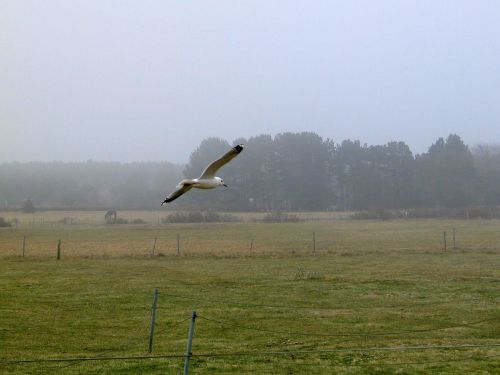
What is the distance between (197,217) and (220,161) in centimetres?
5861

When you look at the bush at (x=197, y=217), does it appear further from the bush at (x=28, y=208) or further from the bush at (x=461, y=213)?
the bush at (x=461, y=213)

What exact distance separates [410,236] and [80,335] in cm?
3933

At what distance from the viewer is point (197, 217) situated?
2576 inches

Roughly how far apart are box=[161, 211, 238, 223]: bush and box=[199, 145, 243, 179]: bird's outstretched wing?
191ft

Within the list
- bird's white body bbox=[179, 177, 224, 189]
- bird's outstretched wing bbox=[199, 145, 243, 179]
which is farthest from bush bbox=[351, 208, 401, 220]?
bird's white body bbox=[179, 177, 224, 189]

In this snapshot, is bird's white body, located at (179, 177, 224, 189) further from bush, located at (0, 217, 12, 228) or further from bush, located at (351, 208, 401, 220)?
bush, located at (351, 208, 401, 220)

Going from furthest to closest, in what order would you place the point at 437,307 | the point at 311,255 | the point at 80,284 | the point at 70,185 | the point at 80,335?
1. the point at 70,185
2. the point at 311,255
3. the point at 80,284
4. the point at 437,307
5. the point at 80,335

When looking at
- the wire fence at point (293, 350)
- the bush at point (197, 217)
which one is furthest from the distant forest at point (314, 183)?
the wire fence at point (293, 350)

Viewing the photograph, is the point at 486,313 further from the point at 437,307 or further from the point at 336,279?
the point at 336,279

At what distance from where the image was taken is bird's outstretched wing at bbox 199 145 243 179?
699 cm

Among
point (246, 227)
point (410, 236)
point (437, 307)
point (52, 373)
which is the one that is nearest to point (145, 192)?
point (246, 227)

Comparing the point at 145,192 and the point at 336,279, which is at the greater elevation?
the point at 145,192

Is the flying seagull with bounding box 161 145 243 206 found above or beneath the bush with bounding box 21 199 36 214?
above

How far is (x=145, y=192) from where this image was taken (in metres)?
69.8
